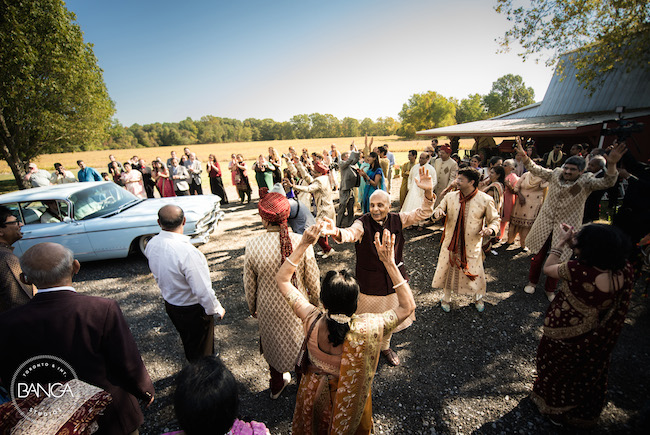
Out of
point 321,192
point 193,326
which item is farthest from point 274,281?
point 321,192

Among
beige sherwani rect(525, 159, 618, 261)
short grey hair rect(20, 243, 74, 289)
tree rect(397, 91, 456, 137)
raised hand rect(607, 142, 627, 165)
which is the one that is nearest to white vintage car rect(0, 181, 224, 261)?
short grey hair rect(20, 243, 74, 289)

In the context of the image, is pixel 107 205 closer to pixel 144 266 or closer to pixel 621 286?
pixel 144 266

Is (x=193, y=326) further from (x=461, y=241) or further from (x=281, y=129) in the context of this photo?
(x=281, y=129)

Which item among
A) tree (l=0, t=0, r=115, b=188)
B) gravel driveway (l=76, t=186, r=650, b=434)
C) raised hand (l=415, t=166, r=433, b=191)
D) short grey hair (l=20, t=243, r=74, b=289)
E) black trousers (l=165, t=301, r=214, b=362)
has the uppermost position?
tree (l=0, t=0, r=115, b=188)

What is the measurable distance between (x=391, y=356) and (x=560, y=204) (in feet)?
10.9

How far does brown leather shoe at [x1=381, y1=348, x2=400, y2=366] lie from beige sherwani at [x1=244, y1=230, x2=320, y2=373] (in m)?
1.22

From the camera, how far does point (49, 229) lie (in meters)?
5.48

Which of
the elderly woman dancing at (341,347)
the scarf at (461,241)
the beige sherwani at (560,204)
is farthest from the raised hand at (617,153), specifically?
the elderly woman dancing at (341,347)

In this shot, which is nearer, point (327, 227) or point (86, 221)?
point (327, 227)

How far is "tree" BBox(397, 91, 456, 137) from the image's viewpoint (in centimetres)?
6519

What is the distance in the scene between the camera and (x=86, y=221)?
18.5ft

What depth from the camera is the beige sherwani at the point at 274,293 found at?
8.16ft

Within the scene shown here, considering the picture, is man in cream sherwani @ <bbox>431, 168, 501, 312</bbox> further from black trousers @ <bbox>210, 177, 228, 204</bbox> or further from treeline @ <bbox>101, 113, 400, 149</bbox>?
treeline @ <bbox>101, 113, 400, 149</bbox>

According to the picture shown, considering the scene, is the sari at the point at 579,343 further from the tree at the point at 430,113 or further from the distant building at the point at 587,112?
the tree at the point at 430,113
